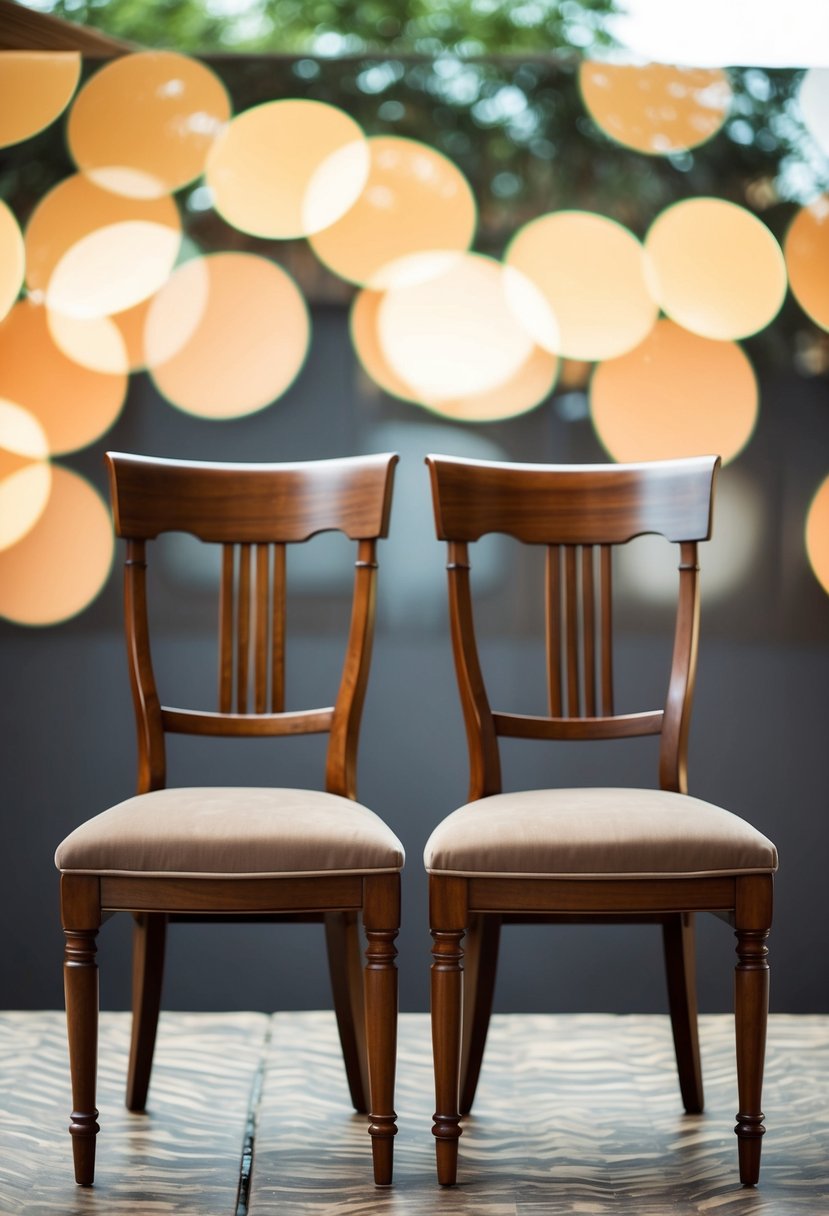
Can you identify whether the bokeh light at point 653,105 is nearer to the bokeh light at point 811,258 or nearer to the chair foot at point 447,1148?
the bokeh light at point 811,258

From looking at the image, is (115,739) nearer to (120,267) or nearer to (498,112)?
(120,267)

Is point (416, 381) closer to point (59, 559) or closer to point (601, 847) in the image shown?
point (59, 559)

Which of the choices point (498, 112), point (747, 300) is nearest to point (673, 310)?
point (747, 300)

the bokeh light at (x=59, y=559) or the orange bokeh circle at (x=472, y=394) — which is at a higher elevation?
the orange bokeh circle at (x=472, y=394)

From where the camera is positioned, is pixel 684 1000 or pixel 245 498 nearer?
pixel 684 1000

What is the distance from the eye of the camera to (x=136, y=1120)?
1.77 metres

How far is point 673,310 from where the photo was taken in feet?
7.54

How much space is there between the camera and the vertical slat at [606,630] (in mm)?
1879

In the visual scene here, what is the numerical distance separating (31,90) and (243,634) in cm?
125

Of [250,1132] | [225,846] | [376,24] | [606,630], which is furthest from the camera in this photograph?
[376,24]

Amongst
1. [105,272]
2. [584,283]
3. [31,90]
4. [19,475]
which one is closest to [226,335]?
[105,272]

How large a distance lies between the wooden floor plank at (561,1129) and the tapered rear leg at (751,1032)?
6 centimetres

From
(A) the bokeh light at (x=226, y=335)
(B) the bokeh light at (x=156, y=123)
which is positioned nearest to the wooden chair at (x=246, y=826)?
(A) the bokeh light at (x=226, y=335)

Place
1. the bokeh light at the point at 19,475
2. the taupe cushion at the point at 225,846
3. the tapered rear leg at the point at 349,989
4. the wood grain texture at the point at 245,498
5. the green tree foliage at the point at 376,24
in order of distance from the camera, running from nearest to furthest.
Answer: the taupe cushion at the point at 225,846 → the tapered rear leg at the point at 349,989 → the wood grain texture at the point at 245,498 → the bokeh light at the point at 19,475 → the green tree foliage at the point at 376,24
